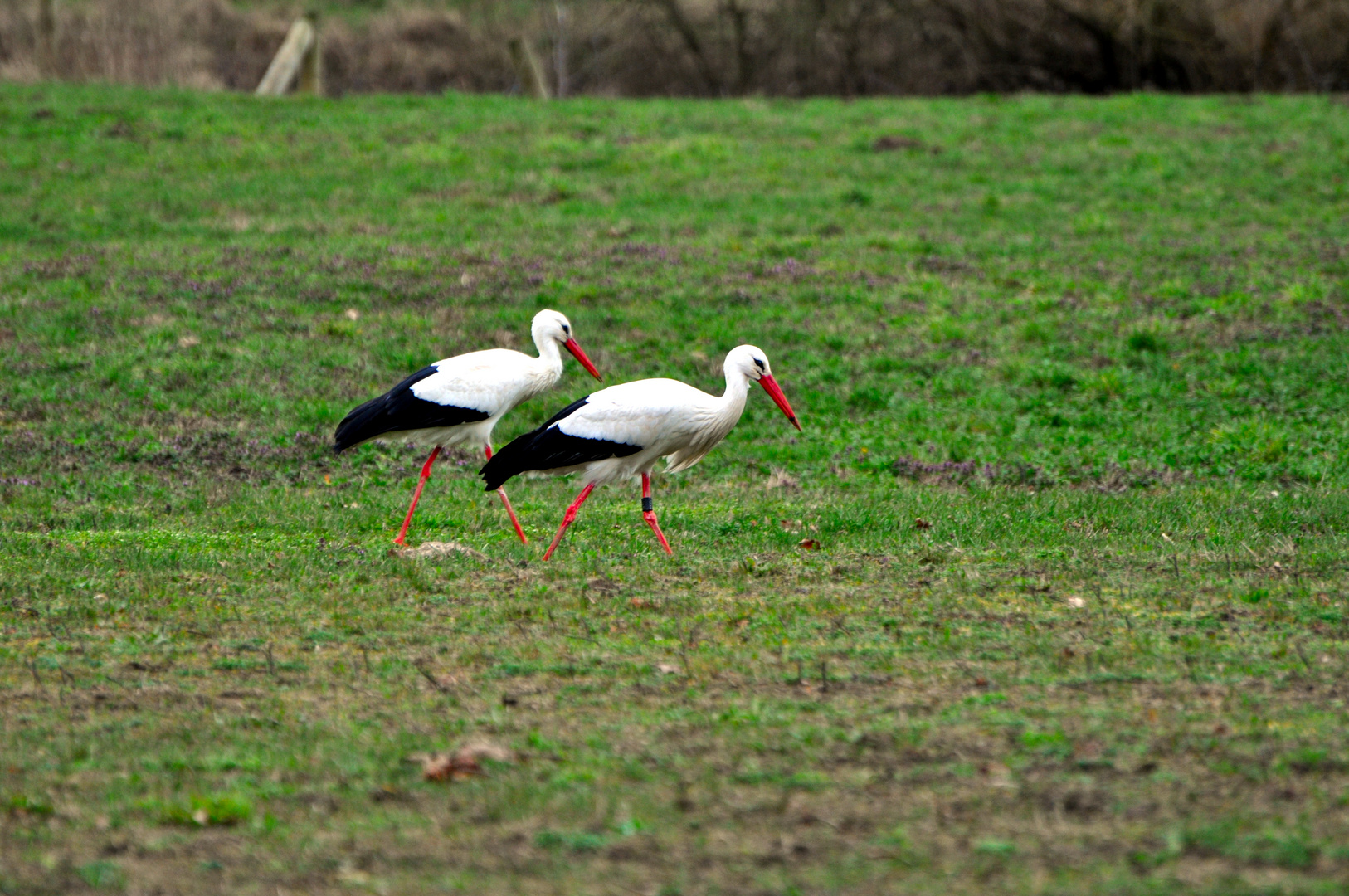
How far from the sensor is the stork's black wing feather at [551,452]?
8258 millimetres

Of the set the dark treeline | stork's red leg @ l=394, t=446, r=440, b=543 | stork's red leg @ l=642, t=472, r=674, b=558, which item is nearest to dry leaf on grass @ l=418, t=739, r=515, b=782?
stork's red leg @ l=642, t=472, r=674, b=558

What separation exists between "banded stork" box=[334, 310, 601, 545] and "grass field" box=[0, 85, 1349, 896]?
54 cm

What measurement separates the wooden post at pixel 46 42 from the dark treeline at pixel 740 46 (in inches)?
→ 1.2

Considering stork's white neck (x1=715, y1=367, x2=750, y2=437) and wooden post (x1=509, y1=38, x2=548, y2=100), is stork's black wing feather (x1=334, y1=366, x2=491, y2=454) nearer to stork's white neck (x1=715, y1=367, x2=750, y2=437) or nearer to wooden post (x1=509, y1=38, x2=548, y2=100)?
stork's white neck (x1=715, y1=367, x2=750, y2=437)

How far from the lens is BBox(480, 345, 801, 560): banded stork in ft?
27.0

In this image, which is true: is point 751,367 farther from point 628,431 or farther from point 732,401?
point 628,431

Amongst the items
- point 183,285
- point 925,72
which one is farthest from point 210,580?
point 925,72

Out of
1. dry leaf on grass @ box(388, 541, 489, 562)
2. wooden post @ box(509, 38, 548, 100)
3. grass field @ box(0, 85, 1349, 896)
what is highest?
wooden post @ box(509, 38, 548, 100)

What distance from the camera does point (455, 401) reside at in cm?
913

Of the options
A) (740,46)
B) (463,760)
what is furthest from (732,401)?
(740,46)

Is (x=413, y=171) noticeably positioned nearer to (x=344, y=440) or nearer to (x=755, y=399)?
(x=755, y=399)

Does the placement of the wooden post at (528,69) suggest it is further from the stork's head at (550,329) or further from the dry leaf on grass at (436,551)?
the dry leaf on grass at (436,551)

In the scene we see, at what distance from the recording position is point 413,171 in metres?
18.2

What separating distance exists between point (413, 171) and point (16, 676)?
44.0 ft
